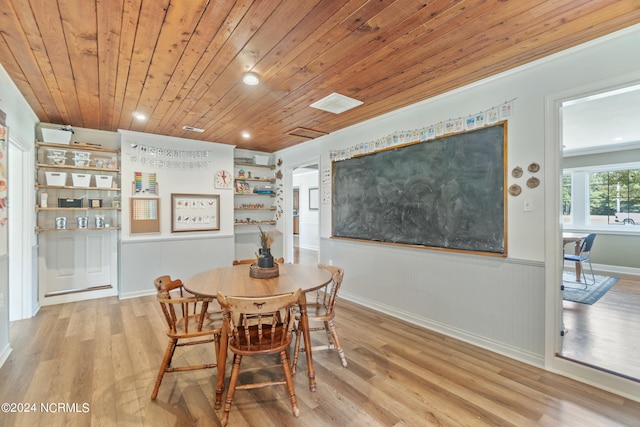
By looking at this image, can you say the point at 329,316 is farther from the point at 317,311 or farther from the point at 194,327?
the point at 194,327

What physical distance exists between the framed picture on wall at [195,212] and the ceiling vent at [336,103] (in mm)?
2584

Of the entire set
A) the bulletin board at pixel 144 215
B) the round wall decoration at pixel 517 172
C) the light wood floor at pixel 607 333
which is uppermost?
the round wall decoration at pixel 517 172

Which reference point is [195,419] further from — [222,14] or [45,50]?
[45,50]

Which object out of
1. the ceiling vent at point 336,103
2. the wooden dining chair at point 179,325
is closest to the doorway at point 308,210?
the ceiling vent at point 336,103

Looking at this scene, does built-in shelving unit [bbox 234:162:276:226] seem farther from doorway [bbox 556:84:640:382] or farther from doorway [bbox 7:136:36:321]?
doorway [bbox 556:84:640:382]

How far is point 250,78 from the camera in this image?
2.46m

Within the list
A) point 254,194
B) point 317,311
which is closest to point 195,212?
point 254,194

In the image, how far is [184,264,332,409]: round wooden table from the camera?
1908mm

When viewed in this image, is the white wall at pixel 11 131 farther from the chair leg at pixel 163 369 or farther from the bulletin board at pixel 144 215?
the chair leg at pixel 163 369

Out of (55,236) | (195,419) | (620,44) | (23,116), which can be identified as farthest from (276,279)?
(55,236)

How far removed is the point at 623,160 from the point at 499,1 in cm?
594

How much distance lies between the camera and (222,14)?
170 centimetres

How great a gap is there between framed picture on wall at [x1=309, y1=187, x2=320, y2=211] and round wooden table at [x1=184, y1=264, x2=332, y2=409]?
6125 millimetres

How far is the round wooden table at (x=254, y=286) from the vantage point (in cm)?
191
